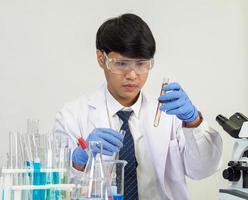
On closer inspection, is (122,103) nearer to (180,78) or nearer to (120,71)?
(120,71)

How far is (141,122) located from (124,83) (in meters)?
0.24

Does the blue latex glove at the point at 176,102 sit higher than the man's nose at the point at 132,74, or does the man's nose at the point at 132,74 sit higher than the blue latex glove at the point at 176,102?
the man's nose at the point at 132,74

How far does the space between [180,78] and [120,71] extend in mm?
1101

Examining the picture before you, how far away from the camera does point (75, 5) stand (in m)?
2.79

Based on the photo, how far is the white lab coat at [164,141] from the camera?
6.08 ft

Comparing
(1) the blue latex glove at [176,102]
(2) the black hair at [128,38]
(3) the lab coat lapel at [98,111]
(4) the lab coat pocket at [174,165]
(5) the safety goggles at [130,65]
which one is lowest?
(4) the lab coat pocket at [174,165]

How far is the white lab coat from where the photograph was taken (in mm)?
1854

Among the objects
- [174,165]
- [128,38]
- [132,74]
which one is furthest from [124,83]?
[174,165]

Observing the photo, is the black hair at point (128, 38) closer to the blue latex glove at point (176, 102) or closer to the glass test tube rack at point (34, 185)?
the blue latex glove at point (176, 102)

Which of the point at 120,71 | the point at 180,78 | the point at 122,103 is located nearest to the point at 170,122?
the point at 122,103

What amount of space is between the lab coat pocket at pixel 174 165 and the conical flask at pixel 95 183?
2.87ft

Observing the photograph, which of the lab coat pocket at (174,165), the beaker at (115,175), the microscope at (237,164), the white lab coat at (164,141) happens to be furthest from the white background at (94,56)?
the beaker at (115,175)

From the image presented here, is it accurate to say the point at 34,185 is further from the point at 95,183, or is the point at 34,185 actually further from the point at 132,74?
the point at 132,74

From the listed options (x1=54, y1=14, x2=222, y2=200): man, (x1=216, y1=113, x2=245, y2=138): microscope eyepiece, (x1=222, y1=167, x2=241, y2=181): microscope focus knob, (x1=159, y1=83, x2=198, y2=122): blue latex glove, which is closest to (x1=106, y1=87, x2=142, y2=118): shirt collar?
(x1=54, y1=14, x2=222, y2=200): man
